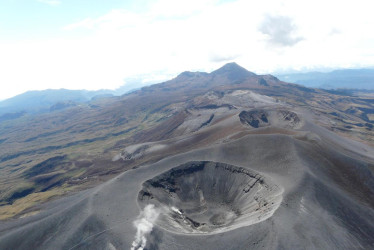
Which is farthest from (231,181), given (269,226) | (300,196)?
(269,226)

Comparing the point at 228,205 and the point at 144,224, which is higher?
the point at 144,224

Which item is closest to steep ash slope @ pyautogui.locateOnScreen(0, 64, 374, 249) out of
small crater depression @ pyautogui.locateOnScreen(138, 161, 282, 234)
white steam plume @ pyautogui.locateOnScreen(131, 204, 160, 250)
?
white steam plume @ pyautogui.locateOnScreen(131, 204, 160, 250)

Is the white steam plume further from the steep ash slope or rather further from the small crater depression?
the small crater depression

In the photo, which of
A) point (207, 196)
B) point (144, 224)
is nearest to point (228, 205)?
point (207, 196)

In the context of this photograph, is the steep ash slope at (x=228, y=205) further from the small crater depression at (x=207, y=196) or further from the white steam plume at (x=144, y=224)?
the small crater depression at (x=207, y=196)

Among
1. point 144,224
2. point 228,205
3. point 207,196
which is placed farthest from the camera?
point 207,196

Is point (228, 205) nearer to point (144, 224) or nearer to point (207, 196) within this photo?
point (207, 196)

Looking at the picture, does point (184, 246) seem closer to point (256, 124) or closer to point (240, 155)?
point (240, 155)
